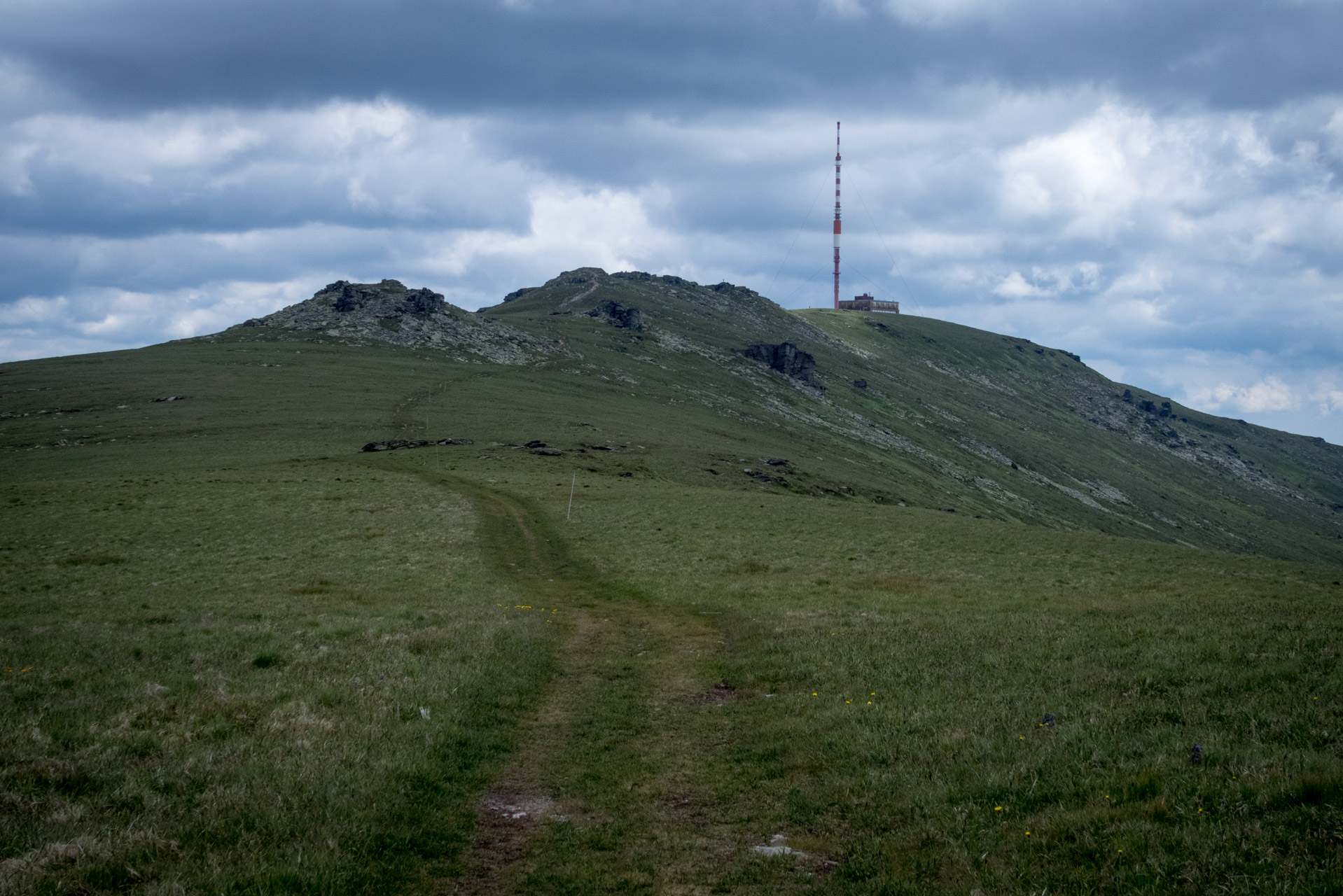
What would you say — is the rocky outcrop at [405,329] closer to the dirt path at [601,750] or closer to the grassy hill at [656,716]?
the grassy hill at [656,716]

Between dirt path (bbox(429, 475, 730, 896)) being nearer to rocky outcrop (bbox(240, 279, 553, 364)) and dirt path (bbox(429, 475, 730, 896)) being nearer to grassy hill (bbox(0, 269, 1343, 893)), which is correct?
grassy hill (bbox(0, 269, 1343, 893))

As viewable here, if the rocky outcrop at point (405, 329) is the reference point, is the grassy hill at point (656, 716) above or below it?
below

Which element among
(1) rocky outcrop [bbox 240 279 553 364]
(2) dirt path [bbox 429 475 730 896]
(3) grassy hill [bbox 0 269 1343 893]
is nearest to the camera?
(3) grassy hill [bbox 0 269 1343 893]

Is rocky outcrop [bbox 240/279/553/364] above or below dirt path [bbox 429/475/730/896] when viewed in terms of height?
above

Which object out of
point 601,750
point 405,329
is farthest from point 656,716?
point 405,329

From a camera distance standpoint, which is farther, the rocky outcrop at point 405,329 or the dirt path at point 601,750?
the rocky outcrop at point 405,329

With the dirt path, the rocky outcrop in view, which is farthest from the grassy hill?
the rocky outcrop

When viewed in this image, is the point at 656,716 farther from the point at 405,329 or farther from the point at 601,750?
the point at 405,329

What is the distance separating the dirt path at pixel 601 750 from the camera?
10.3m

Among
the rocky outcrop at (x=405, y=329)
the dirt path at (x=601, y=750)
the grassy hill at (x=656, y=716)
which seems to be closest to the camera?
the grassy hill at (x=656, y=716)

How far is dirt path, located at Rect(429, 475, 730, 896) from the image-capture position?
10281 mm

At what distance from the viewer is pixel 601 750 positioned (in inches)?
551

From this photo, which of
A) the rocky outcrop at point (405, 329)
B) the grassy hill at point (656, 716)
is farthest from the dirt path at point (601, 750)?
the rocky outcrop at point (405, 329)

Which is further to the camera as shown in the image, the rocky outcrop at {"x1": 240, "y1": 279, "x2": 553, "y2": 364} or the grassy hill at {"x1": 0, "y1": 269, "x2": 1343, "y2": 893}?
the rocky outcrop at {"x1": 240, "y1": 279, "x2": 553, "y2": 364}
